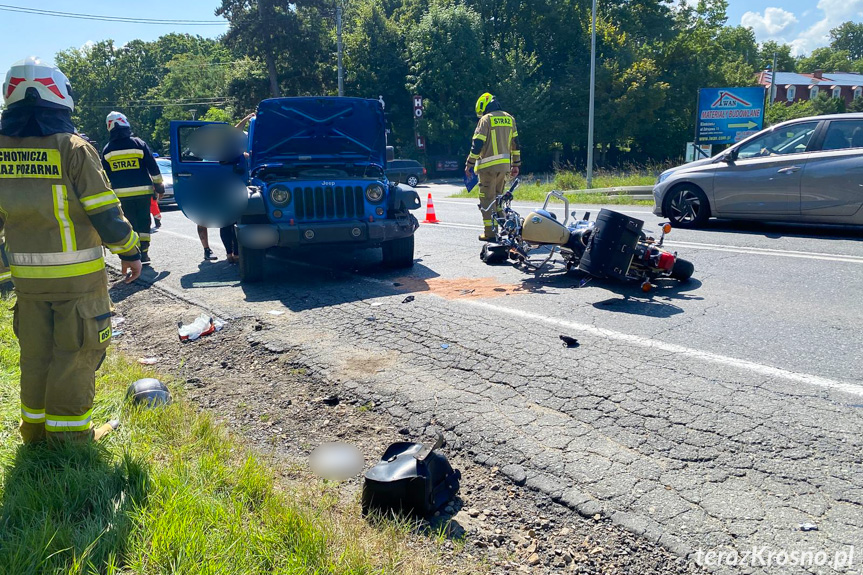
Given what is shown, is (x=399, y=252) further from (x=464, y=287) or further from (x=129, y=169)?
(x=129, y=169)

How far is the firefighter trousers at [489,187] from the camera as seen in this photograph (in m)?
9.70

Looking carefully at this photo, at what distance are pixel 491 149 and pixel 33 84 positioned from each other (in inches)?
284

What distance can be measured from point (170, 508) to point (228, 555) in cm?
45

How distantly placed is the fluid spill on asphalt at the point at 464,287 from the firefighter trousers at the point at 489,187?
233cm


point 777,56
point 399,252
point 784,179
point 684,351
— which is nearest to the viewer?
point 684,351

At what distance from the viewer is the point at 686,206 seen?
34.3 feet

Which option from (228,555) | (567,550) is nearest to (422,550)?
(567,550)

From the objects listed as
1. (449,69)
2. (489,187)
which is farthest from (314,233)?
(449,69)

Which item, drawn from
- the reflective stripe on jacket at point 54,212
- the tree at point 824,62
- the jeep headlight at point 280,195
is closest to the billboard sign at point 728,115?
the jeep headlight at point 280,195

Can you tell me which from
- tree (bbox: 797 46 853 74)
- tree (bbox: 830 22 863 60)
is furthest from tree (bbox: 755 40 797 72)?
tree (bbox: 830 22 863 60)

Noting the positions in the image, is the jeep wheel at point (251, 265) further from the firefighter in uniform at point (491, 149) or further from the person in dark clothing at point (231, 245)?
the firefighter in uniform at point (491, 149)

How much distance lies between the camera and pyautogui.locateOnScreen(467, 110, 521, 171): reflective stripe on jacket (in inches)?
378

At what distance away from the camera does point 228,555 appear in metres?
2.48

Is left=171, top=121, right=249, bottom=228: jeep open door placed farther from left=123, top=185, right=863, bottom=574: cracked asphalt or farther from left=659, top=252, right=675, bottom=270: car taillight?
left=659, top=252, right=675, bottom=270: car taillight
